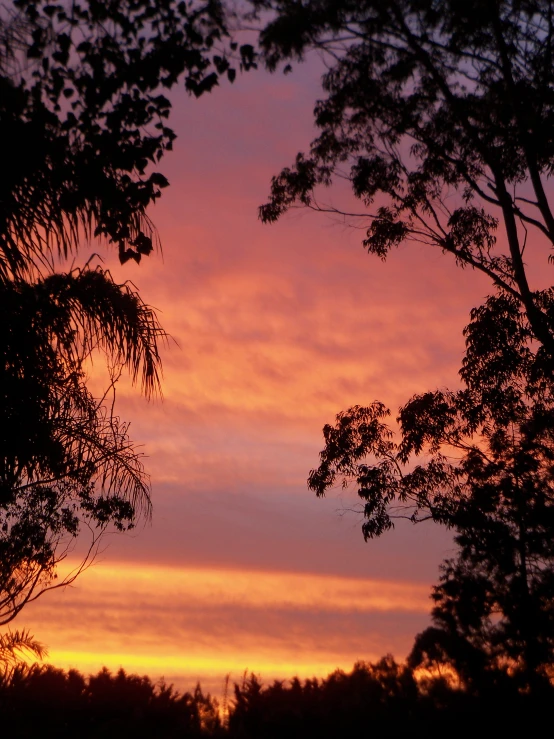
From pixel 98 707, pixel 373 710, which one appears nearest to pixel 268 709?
pixel 373 710

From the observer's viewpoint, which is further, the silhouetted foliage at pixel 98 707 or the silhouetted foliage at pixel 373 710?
the silhouetted foliage at pixel 373 710

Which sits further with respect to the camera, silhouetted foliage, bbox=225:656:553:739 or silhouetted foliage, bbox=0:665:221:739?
silhouetted foliage, bbox=225:656:553:739

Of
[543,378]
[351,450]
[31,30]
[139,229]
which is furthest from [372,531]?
[31,30]

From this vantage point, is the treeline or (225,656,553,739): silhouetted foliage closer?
the treeline

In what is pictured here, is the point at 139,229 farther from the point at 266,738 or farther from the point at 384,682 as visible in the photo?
the point at 384,682

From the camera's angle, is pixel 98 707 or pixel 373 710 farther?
pixel 373 710

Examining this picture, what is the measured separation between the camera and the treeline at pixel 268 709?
10.7 meters

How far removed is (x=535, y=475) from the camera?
16688mm

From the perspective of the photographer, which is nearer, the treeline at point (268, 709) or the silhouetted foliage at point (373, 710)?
the treeline at point (268, 709)

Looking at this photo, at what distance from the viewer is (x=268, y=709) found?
1195 centimetres

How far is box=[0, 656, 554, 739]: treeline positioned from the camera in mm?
10664

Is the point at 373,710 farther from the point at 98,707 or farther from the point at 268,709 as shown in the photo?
the point at 98,707

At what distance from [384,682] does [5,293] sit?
948 cm

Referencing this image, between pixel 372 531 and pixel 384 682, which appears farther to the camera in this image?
pixel 372 531
